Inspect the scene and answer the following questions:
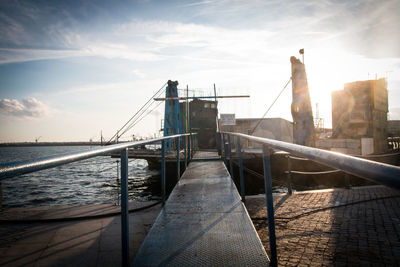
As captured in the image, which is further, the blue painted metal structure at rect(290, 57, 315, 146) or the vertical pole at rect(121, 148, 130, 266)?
the blue painted metal structure at rect(290, 57, 315, 146)

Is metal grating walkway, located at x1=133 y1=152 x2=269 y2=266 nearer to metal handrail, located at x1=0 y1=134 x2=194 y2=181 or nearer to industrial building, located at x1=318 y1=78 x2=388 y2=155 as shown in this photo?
metal handrail, located at x1=0 y1=134 x2=194 y2=181

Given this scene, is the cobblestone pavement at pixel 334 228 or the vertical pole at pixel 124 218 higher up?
the vertical pole at pixel 124 218

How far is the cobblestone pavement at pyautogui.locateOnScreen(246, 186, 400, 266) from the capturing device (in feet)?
8.95

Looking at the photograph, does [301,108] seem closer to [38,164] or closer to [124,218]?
[124,218]

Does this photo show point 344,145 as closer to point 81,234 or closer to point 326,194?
point 326,194

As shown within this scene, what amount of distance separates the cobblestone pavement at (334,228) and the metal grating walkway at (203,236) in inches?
31.1

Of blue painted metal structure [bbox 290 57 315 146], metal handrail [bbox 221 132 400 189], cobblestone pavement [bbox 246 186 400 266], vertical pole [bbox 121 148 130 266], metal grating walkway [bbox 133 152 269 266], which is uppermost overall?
blue painted metal structure [bbox 290 57 315 146]

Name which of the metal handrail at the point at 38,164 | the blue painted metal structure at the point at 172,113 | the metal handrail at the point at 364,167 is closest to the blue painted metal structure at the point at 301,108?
the blue painted metal structure at the point at 172,113

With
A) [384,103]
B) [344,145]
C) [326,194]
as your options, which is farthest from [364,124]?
[326,194]

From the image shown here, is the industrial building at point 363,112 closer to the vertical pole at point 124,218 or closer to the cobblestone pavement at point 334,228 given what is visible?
the cobblestone pavement at point 334,228

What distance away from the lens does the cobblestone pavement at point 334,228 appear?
273 centimetres

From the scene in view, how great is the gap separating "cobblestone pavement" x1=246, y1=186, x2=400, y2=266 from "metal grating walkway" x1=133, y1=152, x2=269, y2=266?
790 millimetres

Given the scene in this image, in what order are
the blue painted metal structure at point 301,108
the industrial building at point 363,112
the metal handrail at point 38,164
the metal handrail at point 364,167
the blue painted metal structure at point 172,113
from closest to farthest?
the metal handrail at point 364,167
the metal handrail at point 38,164
the blue painted metal structure at point 301,108
the blue painted metal structure at point 172,113
the industrial building at point 363,112

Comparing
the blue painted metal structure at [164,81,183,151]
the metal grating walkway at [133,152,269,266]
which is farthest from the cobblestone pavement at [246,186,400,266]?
the blue painted metal structure at [164,81,183,151]
